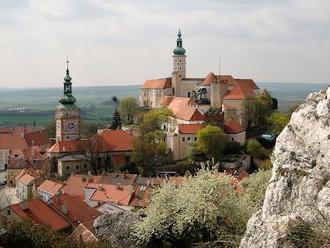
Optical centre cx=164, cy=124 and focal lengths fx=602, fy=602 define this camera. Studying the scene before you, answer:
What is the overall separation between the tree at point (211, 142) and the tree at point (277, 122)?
26.3 feet

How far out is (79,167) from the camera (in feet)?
217

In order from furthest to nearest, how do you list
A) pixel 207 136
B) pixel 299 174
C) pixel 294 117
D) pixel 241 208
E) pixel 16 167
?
pixel 16 167
pixel 207 136
pixel 241 208
pixel 294 117
pixel 299 174

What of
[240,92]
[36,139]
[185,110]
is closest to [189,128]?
[185,110]

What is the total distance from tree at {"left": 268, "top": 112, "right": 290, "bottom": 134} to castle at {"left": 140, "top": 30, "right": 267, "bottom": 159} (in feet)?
9.03

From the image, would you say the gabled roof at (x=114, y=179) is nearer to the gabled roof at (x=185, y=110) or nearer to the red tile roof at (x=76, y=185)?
the red tile roof at (x=76, y=185)

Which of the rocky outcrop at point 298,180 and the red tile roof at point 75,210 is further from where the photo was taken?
the red tile roof at point 75,210

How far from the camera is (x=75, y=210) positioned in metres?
39.8

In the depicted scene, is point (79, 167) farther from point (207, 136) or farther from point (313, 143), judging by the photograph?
point (313, 143)

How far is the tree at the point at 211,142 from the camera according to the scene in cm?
6222

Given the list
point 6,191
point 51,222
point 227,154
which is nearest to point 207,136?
Result: point 227,154


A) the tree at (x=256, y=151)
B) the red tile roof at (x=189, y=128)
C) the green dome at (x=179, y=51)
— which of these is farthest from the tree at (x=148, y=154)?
the green dome at (x=179, y=51)

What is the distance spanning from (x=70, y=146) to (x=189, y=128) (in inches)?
531

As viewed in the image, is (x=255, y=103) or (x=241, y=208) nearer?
(x=241, y=208)

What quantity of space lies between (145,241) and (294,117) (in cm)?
823
